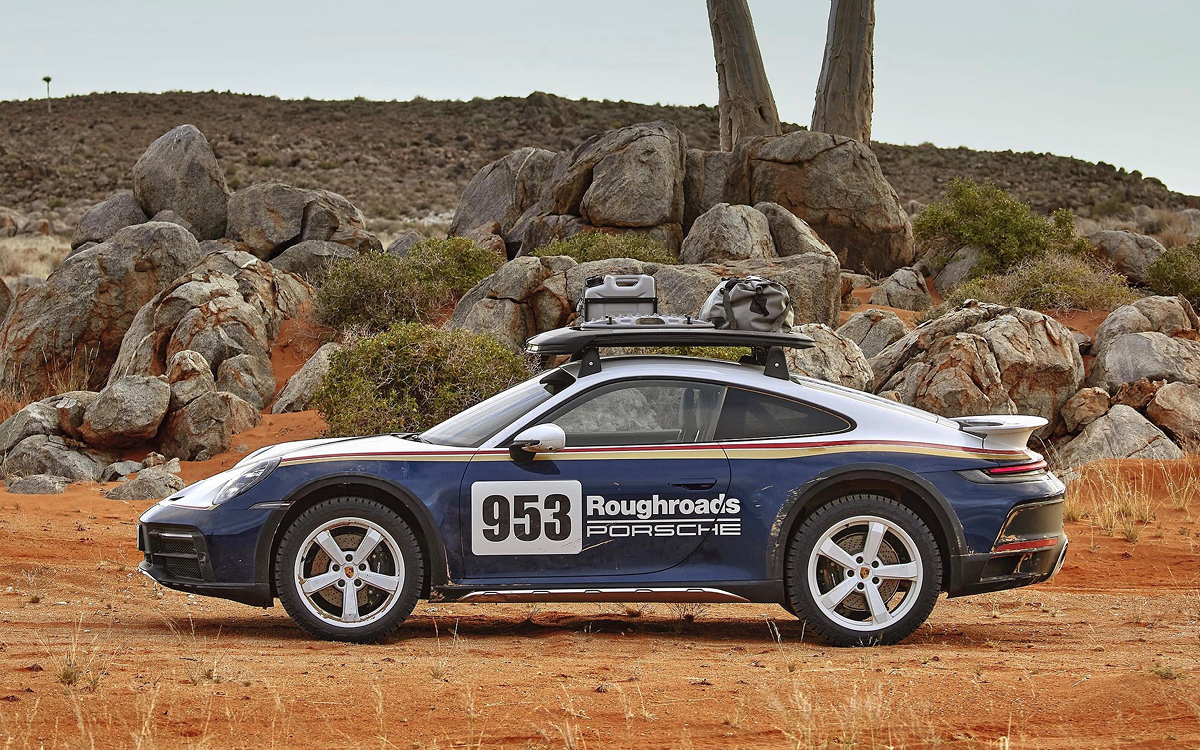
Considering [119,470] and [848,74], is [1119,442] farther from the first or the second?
[848,74]

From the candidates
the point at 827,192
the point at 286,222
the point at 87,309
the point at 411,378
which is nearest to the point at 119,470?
the point at 411,378

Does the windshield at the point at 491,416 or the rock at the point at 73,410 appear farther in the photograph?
the rock at the point at 73,410

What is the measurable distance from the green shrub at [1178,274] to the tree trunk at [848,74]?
7.99 m

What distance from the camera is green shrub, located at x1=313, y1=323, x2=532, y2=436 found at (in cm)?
1428

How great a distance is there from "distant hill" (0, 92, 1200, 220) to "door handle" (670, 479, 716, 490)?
138 ft

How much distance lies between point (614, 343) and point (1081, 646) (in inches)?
123

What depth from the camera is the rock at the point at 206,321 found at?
17.9 meters

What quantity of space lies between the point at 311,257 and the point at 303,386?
7.27 meters

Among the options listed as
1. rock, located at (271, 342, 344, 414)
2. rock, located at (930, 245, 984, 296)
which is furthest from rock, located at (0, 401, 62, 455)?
rock, located at (930, 245, 984, 296)

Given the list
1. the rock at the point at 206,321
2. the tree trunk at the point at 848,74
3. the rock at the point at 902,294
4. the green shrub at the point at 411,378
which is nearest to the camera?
the green shrub at the point at 411,378

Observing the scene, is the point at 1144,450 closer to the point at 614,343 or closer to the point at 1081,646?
the point at 1081,646

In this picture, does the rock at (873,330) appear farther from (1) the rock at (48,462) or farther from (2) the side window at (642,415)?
(2) the side window at (642,415)

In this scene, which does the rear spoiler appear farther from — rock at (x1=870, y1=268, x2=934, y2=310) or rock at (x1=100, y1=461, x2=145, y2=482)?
rock at (x1=870, y1=268, x2=934, y2=310)

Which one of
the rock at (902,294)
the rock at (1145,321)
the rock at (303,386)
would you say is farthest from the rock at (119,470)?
the rock at (902,294)
